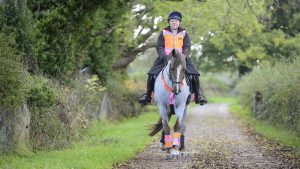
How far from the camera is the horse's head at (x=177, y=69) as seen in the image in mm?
12555

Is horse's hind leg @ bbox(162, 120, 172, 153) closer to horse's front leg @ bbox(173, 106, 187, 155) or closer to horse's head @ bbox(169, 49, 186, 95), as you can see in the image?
horse's front leg @ bbox(173, 106, 187, 155)

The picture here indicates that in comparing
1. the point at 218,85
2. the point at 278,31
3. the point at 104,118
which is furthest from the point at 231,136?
the point at 218,85

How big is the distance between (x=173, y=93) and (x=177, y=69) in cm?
70

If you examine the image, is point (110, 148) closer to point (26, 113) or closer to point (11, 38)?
point (26, 113)

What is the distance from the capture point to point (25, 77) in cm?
1226

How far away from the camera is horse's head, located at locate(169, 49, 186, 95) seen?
12555 mm

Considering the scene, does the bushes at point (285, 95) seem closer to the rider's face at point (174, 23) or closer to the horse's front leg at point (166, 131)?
the horse's front leg at point (166, 131)

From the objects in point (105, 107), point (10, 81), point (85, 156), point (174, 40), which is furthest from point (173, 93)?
point (105, 107)

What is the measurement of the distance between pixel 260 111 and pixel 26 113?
Result: 1712 cm

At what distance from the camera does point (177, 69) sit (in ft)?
41.3

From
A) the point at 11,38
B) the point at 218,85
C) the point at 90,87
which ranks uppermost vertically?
the point at 11,38

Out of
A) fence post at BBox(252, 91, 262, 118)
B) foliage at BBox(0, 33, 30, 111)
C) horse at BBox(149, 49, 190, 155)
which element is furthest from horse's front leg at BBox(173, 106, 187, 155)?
fence post at BBox(252, 91, 262, 118)

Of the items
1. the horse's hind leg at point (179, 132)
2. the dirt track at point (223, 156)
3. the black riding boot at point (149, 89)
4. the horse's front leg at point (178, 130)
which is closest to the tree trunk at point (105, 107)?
the dirt track at point (223, 156)

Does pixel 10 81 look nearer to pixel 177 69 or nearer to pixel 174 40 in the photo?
pixel 177 69
